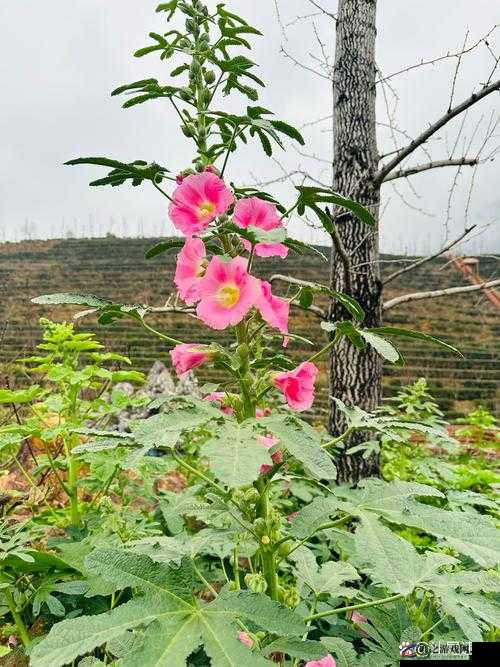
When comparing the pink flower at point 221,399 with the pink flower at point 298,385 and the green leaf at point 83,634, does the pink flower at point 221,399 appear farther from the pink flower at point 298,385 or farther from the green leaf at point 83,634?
the green leaf at point 83,634

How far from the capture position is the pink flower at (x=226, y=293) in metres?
0.87

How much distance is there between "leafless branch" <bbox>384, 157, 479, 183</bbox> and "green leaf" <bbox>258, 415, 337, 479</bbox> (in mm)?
2091

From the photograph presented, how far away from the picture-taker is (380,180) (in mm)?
2609

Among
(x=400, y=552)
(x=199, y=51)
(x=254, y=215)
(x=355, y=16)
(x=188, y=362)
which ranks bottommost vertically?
(x=400, y=552)

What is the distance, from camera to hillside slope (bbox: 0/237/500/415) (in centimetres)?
1418

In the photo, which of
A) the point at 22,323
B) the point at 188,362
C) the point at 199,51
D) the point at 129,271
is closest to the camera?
the point at 188,362

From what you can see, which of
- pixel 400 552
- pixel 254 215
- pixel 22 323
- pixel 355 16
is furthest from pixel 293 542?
pixel 22 323

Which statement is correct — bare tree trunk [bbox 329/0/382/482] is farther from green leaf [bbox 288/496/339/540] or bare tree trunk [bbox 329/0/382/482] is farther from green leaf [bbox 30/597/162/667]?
green leaf [bbox 30/597/162/667]

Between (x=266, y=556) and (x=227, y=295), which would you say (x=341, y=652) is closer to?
(x=266, y=556)

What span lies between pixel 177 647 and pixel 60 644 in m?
0.15

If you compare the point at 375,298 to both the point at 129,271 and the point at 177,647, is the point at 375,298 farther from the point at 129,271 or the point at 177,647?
the point at 129,271

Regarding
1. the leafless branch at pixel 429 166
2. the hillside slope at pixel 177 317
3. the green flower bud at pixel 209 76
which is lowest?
the hillside slope at pixel 177 317

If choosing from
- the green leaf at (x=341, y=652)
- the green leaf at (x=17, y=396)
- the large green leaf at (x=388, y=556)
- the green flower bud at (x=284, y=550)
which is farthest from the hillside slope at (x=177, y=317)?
the large green leaf at (x=388, y=556)

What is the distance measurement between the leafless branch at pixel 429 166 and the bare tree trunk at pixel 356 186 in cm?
10
